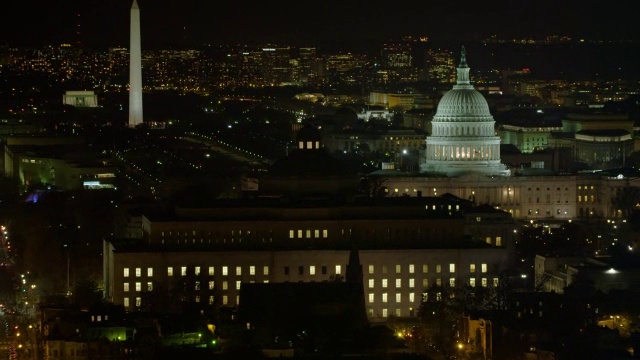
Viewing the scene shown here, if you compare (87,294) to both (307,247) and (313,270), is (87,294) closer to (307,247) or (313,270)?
(313,270)

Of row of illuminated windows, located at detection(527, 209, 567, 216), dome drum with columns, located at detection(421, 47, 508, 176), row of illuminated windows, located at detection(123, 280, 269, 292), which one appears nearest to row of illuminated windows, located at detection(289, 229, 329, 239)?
row of illuminated windows, located at detection(123, 280, 269, 292)

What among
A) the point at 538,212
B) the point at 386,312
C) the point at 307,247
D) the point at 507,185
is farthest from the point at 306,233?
the point at 507,185

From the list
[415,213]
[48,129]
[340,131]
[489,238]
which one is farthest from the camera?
[48,129]

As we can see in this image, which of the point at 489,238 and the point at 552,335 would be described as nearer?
the point at 552,335

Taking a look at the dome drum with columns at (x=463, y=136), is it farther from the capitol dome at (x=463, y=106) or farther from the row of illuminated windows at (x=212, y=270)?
the row of illuminated windows at (x=212, y=270)

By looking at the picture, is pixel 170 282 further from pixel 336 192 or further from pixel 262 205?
pixel 336 192

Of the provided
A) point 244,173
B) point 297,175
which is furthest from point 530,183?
point 297,175

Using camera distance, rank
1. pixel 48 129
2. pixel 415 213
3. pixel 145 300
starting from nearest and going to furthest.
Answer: pixel 145 300, pixel 415 213, pixel 48 129
